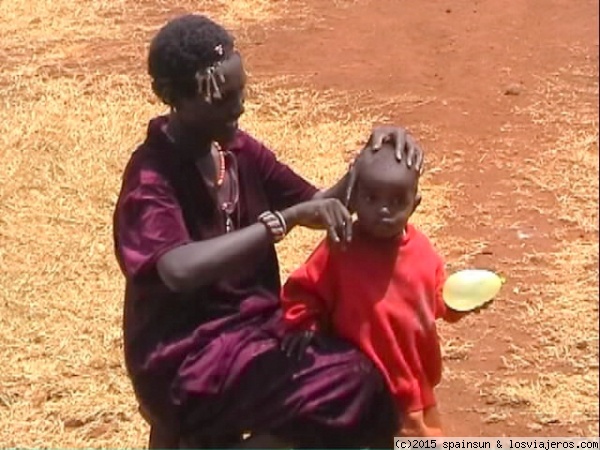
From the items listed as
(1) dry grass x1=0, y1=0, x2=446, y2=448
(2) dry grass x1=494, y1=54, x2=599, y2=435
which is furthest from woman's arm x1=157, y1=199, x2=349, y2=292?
(2) dry grass x1=494, y1=54, x2=599, y2=435

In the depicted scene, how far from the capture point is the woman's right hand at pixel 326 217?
2984mm

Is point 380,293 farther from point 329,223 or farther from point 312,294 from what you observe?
point 329,223

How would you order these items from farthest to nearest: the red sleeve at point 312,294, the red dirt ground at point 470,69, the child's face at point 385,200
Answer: the red dirt ground at point 470,69 < the red sleeve at point 312,294 < the child's face at point 385,200

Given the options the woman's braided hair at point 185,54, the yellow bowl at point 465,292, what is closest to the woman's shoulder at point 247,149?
the woman's braided hair at point 185,54

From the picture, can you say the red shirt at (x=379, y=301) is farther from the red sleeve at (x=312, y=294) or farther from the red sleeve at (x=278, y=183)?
the red sleeve at (x=278, y=183)

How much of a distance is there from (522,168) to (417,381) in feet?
11.5

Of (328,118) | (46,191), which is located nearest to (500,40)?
(328,118)

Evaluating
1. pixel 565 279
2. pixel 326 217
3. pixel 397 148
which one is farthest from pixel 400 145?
pixel 565 279

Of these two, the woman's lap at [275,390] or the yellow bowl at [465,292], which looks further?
the yellow bowl at [465,292]

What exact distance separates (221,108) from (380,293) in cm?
56

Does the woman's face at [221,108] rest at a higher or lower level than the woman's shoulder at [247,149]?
higher

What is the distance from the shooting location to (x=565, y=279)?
5.40m

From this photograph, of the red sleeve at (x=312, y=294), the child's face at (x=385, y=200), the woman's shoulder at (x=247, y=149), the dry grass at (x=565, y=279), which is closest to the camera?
the child's face at (x=385, y=200)

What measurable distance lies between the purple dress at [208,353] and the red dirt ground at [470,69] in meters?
1.81
